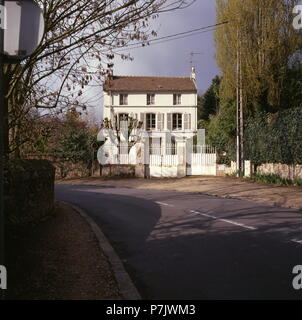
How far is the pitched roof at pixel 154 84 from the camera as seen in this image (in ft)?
168

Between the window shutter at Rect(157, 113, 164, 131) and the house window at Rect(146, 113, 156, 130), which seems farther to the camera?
the house window at Rect(146, 113, 156, 130)

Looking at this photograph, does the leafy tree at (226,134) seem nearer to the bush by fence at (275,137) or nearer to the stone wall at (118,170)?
the bush by fence at (275,137)

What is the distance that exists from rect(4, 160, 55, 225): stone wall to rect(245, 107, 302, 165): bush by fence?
1426cm

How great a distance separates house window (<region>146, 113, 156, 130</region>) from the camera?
166 ft

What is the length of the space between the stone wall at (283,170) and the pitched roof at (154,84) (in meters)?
26.4

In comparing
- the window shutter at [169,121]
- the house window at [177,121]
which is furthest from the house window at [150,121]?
the house window at [177,121]

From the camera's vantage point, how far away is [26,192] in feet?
30.3

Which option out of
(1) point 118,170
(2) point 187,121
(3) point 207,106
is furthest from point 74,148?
(3) point 207,106

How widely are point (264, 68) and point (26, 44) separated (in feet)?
84.4

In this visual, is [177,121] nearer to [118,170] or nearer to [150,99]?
[150,99]

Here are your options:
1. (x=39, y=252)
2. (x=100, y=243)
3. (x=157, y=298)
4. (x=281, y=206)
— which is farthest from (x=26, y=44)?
(x=281, y=206)
